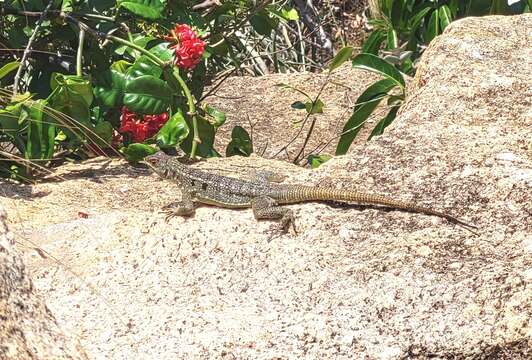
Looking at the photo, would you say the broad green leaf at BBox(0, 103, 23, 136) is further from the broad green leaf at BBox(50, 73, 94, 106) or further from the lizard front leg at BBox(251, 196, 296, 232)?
the lizard front leg at BBox(251, 196, 296, 232)

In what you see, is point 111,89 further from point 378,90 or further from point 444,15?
point 444,15

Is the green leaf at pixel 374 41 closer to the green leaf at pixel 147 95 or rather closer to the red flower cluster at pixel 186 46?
the red flower cluster at pixel 186 46

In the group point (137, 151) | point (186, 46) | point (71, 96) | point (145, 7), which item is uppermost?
point (145, 7)

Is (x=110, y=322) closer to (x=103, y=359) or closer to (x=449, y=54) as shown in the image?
(x=103, y=359)

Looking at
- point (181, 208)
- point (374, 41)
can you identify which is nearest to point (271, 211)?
point (181, 208)

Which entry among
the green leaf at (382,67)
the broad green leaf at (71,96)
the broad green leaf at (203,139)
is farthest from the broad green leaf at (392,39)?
the broad green leaf at (71,96)
